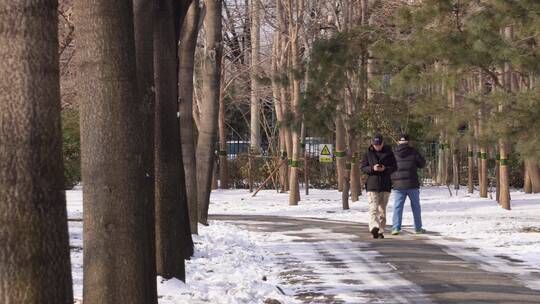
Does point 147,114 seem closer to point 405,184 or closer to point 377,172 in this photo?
point 377,172

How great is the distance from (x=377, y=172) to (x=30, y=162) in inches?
519

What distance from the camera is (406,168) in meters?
20.2

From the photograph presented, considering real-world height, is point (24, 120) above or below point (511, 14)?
below

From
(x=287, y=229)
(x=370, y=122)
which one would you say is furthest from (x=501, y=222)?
(x=370, y=122)

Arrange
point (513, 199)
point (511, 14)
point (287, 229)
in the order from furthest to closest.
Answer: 1. point (513, 199)
2. point (287, 229)
3. point (511, 14)

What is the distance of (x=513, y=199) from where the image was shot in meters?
33.2

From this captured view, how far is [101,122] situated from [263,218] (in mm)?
18001

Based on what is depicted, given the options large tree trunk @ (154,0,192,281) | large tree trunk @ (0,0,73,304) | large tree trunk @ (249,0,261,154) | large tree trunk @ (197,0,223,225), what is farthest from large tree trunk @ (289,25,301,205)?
large tree trunk @ (0,0,73,304)

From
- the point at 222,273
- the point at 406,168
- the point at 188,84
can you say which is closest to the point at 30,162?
the point at 222,273

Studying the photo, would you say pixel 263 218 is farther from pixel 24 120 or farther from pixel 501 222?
pixel 24 120

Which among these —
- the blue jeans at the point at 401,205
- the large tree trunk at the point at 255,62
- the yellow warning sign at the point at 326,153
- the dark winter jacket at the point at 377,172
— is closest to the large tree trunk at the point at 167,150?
the dark winter jacket at the point at 377,172

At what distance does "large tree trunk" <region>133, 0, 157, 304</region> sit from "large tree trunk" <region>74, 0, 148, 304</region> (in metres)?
0.19

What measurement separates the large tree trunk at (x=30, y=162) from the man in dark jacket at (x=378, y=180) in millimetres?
12692

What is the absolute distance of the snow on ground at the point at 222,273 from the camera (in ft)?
37.0
